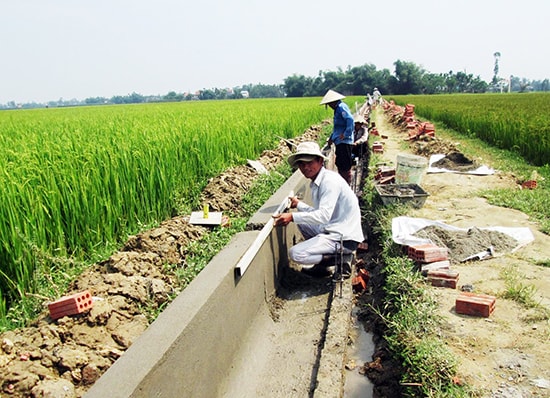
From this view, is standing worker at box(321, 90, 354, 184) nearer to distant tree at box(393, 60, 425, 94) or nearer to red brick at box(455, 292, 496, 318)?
red brick at box(455, 292, 496, 318)

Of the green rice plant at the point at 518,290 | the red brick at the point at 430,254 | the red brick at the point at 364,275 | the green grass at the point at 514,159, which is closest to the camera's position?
the green rice plant at the point at 518,290

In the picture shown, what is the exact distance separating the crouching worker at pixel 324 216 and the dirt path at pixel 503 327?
956 millimetres

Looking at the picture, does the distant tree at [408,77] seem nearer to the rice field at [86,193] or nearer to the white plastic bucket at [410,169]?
the white plastic bucket at [410,169]

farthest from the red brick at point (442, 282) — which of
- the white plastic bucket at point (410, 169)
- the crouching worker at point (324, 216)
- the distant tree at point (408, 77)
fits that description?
the distant tree at point (408, 77)

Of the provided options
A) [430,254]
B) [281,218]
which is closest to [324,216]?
[281,218]

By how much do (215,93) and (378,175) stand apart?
8278 centimetres

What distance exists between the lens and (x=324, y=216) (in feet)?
13.5

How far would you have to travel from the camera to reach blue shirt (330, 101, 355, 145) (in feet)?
22.1

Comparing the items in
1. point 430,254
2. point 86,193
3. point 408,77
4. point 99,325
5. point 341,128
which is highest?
point 408,77

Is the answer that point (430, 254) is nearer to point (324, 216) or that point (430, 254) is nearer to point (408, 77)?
point (324, 216)

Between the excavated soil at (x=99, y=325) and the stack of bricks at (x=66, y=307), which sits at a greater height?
the stack of bricks at (x=66, y=307)

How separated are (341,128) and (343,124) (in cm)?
7

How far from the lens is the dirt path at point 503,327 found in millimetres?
2730

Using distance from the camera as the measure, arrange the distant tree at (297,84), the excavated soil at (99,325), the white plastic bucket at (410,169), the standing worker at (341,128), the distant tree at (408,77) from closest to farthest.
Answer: the excavated soil at (99,325)
the standing worker at (341,128)
the white plastic bucket at (410,169)
the distant tree at (408,77)
the distant tree at (297,84)
